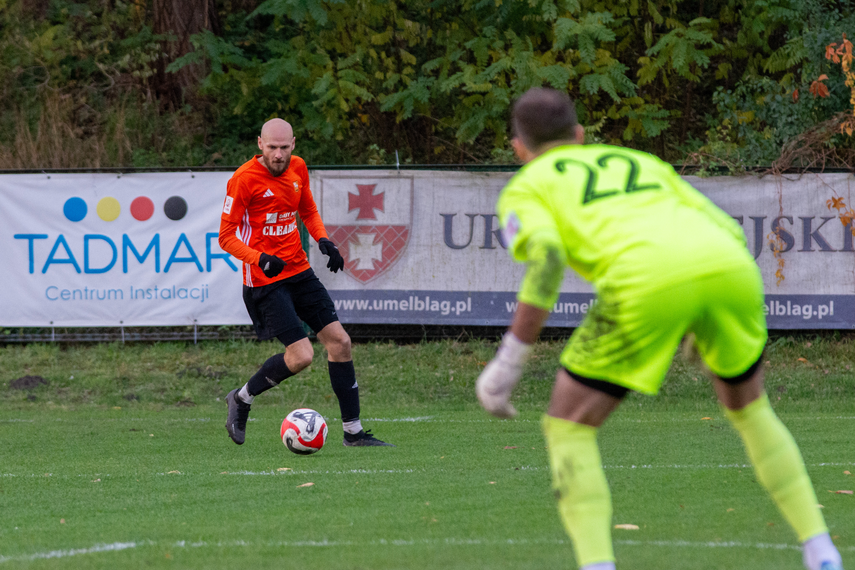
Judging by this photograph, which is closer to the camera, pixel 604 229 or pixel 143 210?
pixel 604 229

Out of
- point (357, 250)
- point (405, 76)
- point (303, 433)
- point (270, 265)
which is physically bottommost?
point (303, 433)

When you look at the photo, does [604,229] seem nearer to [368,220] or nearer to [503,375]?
[503,375]

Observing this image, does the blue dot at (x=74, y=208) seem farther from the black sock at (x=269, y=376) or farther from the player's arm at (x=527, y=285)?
the player's arm at (x=527, y=285)

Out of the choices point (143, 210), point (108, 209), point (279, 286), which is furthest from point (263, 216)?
point (108, 209)

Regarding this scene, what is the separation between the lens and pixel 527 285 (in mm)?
2904

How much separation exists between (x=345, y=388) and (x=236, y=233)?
1388 millimetres

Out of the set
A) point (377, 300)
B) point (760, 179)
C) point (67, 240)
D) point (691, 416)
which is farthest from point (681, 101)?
point (67, 240)

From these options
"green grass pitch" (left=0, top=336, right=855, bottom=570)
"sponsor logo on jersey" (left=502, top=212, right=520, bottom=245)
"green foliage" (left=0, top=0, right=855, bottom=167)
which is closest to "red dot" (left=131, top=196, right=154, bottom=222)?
"green grass pitch" (left=0, top=336, right=855, bottom=570)

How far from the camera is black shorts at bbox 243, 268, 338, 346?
7195 mm

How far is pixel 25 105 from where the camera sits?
16562 millimetres

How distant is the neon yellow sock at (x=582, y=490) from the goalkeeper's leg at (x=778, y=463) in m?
0.58

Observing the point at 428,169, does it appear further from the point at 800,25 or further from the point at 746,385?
the point at 746,385

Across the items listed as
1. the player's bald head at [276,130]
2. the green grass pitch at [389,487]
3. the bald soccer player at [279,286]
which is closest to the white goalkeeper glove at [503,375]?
the green grass pitch at [389,487]

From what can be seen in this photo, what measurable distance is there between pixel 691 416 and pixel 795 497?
242 inches
